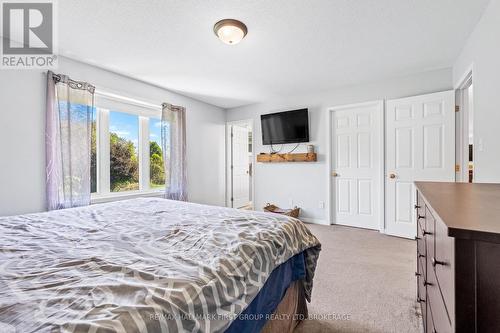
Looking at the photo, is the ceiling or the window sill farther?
the window sill

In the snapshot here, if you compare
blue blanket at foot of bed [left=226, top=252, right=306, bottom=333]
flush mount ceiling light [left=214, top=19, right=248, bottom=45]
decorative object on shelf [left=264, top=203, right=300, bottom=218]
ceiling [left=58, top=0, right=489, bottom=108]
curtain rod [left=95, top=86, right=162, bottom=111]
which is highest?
ceiling [left=58, top=0, right=489, bottom=108]

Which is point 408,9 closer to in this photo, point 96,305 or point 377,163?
point 377,163

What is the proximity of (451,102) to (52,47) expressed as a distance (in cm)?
482

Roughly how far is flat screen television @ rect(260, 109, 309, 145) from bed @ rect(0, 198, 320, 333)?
2.89m

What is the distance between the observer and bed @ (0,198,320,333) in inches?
24.9

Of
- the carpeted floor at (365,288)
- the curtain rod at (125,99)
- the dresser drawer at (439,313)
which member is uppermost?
the curtain rod at (125,99)

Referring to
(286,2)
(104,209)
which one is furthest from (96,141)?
(286,2)

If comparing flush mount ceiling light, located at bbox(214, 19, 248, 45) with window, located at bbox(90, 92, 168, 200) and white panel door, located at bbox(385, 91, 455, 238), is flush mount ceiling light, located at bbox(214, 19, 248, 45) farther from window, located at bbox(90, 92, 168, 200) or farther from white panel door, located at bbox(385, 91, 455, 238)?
white panel door, located at bbox(385, 91, 455, 238)

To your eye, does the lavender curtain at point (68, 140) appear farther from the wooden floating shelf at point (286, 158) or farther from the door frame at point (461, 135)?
the door frame at point (461, 135)

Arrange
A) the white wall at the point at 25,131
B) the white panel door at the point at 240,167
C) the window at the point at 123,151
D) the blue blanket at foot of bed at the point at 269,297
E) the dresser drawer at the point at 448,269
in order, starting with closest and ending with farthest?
the dresser drawer at the point at 448,269
the blue blanket at foot of bed at the point at 269,297
the white wall at the point at 25,131
the window at the point at 123,151
the white panel door at the point at 240,167

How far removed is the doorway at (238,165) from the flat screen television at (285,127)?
1.69ft

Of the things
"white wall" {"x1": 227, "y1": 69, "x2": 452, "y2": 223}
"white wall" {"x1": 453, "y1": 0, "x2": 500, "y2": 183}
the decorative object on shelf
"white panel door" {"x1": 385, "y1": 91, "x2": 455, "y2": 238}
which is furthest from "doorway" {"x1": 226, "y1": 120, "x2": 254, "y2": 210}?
"white wall" {"x1": 453, "y1": 0, "x2": 500, "y2": 183}

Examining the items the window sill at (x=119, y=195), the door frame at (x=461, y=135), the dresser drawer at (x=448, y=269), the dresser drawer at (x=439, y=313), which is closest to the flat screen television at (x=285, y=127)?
the door frame at (x=461, y=135)

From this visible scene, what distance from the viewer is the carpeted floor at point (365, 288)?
160 cm
